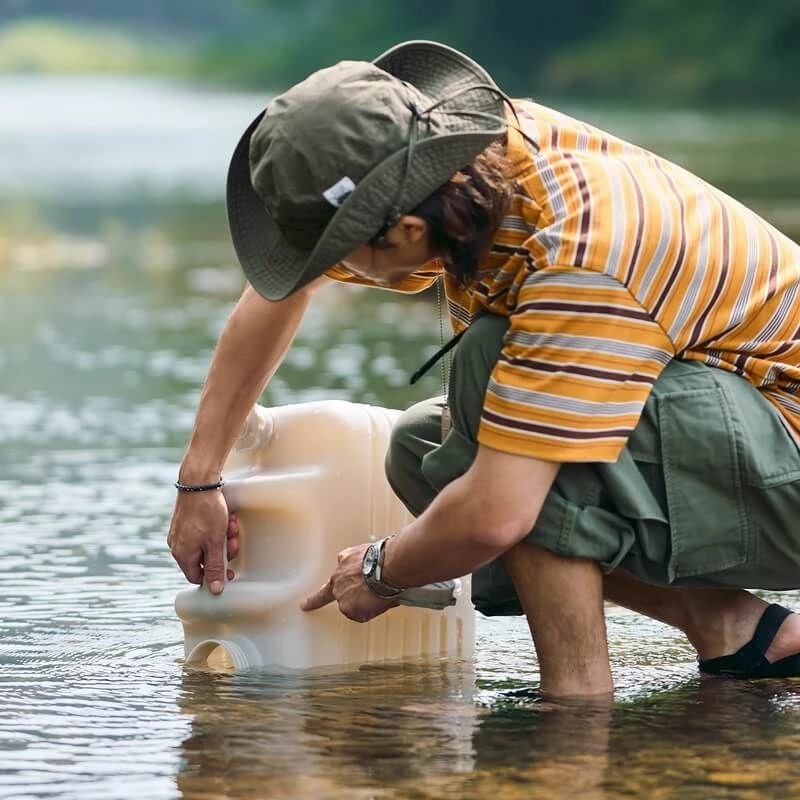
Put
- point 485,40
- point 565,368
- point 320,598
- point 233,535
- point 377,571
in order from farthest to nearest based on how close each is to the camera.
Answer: point 485,40
point 233,535
point 320,598
point 377,571
point 565,368

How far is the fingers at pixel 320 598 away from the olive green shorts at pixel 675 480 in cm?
24

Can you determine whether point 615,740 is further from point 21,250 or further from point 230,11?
point 230,11

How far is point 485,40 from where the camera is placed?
38562 millimetres

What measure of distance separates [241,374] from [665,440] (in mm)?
674

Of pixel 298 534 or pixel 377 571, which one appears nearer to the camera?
pixel 377 571

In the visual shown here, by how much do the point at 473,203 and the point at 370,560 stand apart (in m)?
0.52

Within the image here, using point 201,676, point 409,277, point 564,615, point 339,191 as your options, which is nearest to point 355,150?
point 339,191

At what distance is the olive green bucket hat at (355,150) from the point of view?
225 cm

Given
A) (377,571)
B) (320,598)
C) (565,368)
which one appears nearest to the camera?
(565,368)

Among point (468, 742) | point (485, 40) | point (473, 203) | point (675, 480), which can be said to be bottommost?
point (468, 742)

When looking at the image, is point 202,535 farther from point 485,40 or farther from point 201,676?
point 485,40

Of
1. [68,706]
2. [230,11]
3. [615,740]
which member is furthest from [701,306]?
[230,11]

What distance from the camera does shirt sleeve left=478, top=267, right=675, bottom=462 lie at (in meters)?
2.24

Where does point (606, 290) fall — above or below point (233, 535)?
above
